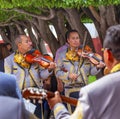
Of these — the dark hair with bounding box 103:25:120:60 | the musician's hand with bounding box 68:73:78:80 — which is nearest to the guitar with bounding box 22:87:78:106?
the dark hair with bounding box 103:25:120:60

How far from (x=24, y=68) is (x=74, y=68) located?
2.52 ft

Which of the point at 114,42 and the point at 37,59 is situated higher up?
the point at 114,42

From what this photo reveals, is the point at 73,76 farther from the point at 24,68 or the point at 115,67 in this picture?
the point at 115,67

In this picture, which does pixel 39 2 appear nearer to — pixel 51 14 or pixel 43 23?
pixel 51 14

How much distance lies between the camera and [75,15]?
13.0 m

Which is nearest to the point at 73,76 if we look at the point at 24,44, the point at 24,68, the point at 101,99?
the point at 24,68

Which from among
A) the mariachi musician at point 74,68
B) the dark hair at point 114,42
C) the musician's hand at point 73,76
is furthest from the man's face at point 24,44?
the dark hair at point 114,42

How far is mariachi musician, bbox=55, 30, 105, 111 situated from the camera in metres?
7.33

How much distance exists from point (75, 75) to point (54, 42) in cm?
861

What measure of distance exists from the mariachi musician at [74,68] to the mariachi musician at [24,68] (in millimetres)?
266

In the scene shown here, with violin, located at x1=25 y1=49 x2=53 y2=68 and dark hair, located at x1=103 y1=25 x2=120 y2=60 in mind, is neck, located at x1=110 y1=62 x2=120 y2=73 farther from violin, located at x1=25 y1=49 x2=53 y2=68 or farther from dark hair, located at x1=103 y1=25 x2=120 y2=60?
violin, located at x1=25 y1=49 x2=53 y2=68

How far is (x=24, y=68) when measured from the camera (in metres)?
7.08

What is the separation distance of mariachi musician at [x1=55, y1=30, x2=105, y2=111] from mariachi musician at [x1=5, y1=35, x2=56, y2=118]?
27cm

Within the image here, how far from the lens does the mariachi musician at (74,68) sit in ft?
24.0
